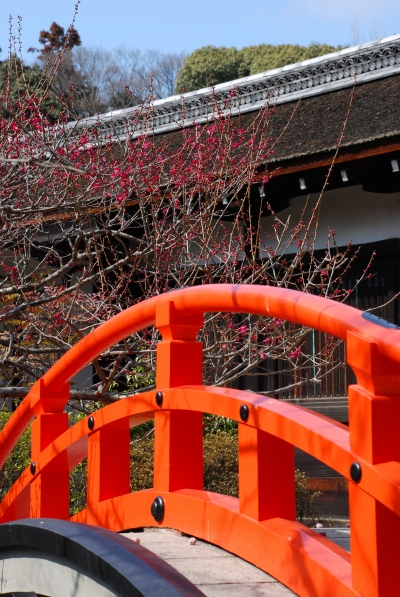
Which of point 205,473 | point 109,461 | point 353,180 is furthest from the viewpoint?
point 353,180

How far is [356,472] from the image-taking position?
1605 mm

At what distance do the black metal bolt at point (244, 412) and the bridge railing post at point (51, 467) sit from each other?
1283 millimetres

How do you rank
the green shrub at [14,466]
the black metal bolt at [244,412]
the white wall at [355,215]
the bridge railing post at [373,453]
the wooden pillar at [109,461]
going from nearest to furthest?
the bridge railing post at [373,453], the black metal bolt at [244,412], the wooden pillar at [109,461], the green shrub at [14,466], the white wall at [355,215]

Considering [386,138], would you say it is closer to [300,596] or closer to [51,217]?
[51,217]

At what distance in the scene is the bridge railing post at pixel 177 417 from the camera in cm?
230

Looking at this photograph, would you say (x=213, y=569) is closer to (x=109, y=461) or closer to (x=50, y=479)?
(x=109, y=461)

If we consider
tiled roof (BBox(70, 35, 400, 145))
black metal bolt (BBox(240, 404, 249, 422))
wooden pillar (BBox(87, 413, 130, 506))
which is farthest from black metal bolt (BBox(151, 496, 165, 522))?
tiled roof (BBox(70, 35, 400, 145))

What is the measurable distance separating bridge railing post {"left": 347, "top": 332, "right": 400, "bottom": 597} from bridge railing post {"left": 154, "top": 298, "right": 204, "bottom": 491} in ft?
2.49

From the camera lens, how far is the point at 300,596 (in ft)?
5.88

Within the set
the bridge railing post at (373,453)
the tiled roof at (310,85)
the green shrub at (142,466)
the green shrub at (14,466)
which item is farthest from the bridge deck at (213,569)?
the tiled roof at (310,85)

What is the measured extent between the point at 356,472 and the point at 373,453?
0.06m

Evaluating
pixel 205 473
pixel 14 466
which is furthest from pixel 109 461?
pixel 14 466

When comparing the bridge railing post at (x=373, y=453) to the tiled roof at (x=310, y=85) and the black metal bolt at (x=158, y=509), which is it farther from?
Answer: the tiled roof at (x=310, y=85)

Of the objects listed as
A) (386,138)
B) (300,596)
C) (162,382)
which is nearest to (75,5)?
(386,138)
